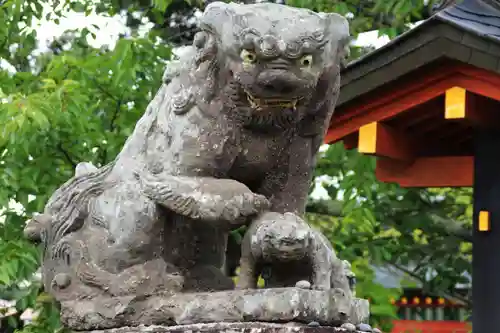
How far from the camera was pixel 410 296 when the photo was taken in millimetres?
11469

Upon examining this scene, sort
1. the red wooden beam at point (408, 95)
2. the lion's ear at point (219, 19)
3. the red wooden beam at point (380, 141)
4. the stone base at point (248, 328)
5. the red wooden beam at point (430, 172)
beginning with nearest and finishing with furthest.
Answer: the stone base at point (248, 328) → the lion's ear at point (219, 19) → the red wooden beam at point (408, 95) → the red wooden beam at point (380, 141) → the red wooden beam at point (430, 172)

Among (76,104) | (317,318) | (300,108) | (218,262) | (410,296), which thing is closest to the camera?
(317,318)

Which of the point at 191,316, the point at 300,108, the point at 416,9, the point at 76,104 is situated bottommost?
the point at 191,316

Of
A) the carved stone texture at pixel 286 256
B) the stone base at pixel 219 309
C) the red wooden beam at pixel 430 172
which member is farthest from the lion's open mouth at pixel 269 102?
the red wooden beam at pixel 430 172

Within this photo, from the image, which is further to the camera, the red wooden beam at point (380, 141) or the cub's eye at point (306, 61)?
the red wooden beam at point (380, 141)

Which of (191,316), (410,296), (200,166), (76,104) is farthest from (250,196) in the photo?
(410,296)

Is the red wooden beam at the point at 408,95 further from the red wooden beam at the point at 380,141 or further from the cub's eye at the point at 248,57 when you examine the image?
the cub's eye at the point at 248,57

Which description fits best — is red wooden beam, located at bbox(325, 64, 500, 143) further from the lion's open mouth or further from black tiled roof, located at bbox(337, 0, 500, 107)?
the lion's open mouth

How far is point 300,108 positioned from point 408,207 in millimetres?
3912

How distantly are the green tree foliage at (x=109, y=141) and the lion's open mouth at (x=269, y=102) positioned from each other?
7.44 feet

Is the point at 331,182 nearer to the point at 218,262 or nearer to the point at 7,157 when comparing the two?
the point at 7,157

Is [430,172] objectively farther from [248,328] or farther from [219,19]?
[248,328]

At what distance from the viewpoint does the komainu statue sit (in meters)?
2.45

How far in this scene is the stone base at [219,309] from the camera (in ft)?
7.93
